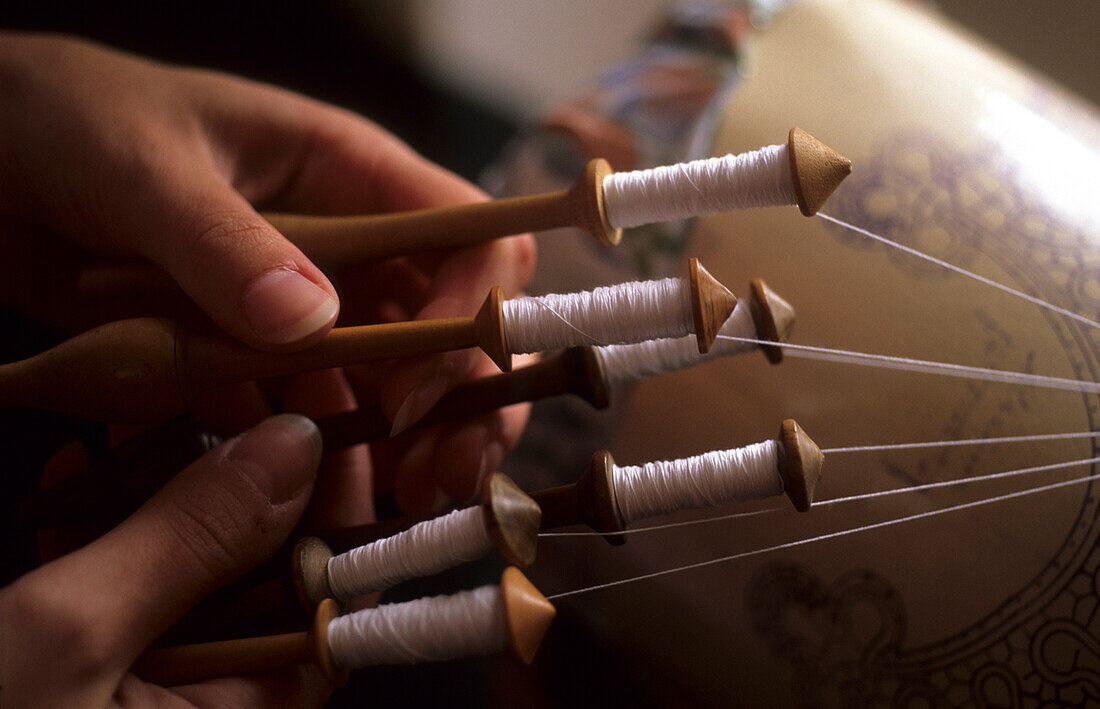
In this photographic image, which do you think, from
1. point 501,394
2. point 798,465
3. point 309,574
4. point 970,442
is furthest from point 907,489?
point 309,574

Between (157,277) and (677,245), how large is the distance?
0.40 m

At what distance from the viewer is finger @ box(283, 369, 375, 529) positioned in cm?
56

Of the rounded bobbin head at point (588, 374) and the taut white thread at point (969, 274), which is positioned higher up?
the taut white thread at point (969, 274)

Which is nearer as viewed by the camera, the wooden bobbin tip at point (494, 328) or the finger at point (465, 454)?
the wooden bobbin tip at point (494, 328)

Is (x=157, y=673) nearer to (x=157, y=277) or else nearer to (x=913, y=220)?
(x=157, y=277)

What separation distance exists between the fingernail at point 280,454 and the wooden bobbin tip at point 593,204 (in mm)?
208

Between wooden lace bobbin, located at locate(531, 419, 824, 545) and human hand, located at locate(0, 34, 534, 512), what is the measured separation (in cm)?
11

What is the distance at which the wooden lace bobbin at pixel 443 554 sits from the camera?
339 millimetres

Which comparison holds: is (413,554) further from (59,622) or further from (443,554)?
(59,622)

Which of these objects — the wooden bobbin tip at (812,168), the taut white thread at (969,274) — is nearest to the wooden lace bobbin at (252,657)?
the wooden bobbin tip at (812,168)

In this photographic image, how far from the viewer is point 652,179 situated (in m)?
0.41

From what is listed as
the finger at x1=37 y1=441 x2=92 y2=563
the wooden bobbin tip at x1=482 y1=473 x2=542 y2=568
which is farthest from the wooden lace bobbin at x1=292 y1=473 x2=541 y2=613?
the finger at x1=37 y1=441 x2=92 y2=563

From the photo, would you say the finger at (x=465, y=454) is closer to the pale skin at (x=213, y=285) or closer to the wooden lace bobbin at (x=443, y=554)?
the pale skin at (x=213, y=285)

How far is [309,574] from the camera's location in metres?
0.39
